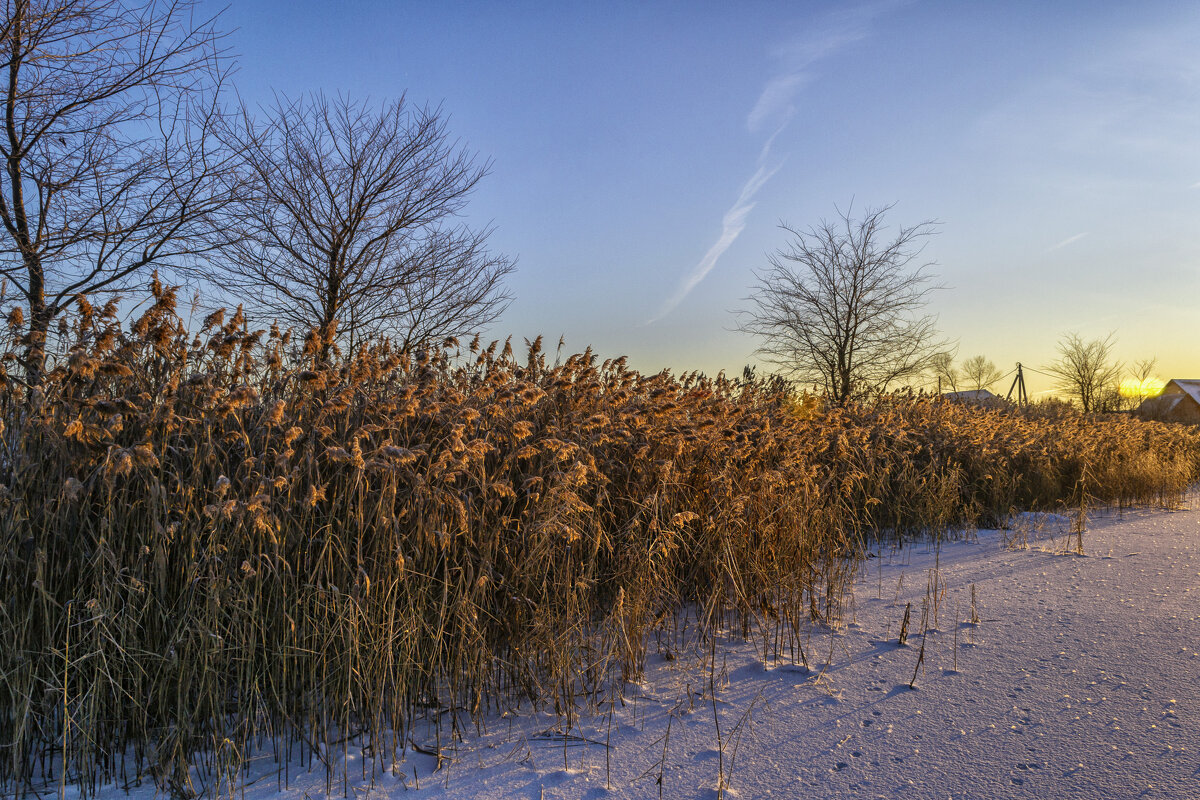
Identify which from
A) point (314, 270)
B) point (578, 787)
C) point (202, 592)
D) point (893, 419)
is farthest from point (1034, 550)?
point (314, 270)

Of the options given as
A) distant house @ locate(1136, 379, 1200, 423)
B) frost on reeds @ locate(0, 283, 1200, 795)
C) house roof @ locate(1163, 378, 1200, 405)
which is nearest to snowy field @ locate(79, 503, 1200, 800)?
frost on reeds @ locate(0, 283, 1200, 795)

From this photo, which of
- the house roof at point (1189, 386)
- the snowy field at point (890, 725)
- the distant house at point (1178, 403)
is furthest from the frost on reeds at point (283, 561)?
the house roof at point (1189, 386)

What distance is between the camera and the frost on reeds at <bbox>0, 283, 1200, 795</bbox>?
2.51 metres

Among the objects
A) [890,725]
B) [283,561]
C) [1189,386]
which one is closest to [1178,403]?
[1189,386]

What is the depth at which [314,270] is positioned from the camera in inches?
419

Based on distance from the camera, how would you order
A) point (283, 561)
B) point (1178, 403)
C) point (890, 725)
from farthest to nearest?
1. point (1178, 403)
2. point (890, 725)
3. point (283, 561)

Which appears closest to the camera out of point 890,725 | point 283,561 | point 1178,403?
point 283,561

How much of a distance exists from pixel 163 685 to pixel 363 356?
165 cm

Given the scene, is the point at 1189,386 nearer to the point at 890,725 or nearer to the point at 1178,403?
the point at 1178,403

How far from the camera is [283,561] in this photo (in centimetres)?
261

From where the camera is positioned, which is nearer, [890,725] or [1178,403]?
[890,725]

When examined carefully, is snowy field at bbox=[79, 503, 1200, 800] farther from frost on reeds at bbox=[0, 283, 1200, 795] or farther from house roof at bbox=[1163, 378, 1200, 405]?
house roof at bbox=[1163, 378, 1200, 405]

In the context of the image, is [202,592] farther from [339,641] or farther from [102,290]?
[102,290]

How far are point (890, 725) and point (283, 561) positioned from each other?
106 inches
